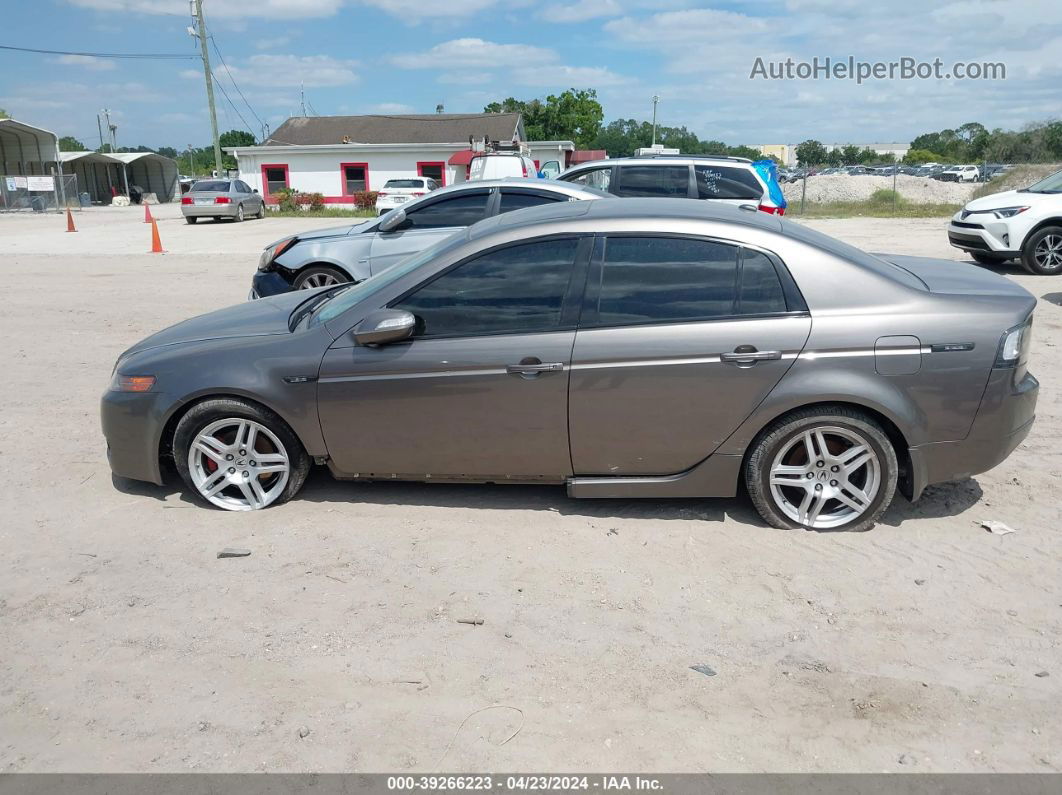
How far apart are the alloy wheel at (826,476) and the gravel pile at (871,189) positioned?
3355 centimetres

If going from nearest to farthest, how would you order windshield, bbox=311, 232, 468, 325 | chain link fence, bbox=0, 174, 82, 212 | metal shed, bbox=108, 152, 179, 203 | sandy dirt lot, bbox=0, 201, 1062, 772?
1. sandy dirt lot, bbox=0, 201, 1062, 772
2. windshield, bbox=311, 232, 468, 325
3. chain link fence, bbox=0, 174, 82, 212
4. metal shed, bbox=108, 152, 179, 203

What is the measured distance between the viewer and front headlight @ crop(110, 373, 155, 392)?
4.74m

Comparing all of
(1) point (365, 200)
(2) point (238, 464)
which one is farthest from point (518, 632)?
(1) point (365, 200)

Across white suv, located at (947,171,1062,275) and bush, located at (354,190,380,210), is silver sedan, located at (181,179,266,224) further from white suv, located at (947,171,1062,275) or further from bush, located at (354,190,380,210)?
white suv, located at (947,171,1062,275)

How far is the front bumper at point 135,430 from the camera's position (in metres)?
4.74

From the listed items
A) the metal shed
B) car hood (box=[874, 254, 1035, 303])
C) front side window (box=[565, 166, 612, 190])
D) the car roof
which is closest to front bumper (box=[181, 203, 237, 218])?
front side window (box=[565, 166, 612, 190])

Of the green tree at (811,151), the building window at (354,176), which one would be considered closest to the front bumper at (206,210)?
the building window at (354,176)

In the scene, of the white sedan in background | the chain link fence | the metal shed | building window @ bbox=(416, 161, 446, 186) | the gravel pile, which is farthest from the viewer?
the metal shed

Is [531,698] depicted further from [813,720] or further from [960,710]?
[960,710]

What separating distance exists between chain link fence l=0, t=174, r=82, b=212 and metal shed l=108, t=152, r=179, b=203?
13290mm

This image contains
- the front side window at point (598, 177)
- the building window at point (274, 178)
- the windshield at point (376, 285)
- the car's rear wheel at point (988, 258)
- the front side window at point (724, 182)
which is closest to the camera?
the windshield at point (376, 285)

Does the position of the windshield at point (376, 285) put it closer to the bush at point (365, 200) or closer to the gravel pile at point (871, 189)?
the gravel pile at point (871, 189)

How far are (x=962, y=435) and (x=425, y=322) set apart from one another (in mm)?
2828

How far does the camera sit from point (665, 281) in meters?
4.38
